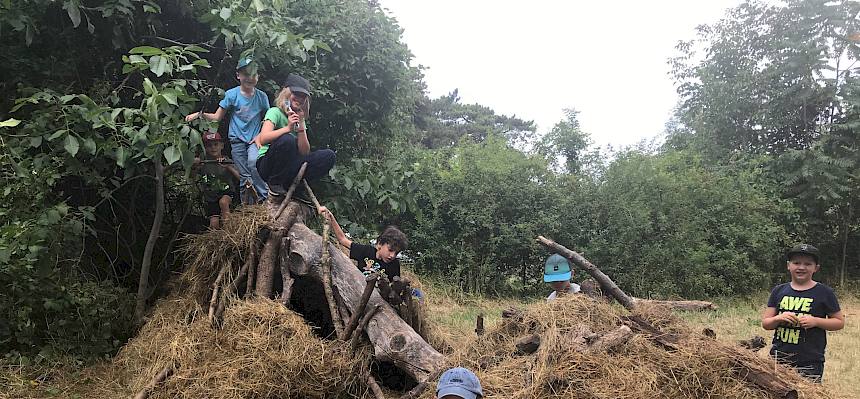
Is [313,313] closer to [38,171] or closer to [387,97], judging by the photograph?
[38,171]

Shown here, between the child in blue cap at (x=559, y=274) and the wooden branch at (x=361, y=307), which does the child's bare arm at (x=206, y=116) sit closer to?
the wooden branch at (x=361, y=307)

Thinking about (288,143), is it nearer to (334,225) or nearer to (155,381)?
(334,225)

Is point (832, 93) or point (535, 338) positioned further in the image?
point (832, 93)

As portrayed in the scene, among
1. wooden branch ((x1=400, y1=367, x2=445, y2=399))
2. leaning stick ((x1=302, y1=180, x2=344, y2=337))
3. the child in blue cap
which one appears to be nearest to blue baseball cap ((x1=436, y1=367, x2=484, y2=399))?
wooden branch ((x1=400, y1=367, x2=445, y2=399))

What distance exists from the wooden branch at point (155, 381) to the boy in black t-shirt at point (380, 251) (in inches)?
65.4

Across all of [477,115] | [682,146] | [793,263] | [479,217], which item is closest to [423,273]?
[479,217]

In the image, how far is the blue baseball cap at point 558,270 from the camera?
4.77 metres

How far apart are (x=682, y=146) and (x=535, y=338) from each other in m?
13.8

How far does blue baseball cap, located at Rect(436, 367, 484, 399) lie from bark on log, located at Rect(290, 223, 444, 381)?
1449 mm

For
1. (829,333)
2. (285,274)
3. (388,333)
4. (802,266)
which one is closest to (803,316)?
(802,266)

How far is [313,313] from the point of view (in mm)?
5086

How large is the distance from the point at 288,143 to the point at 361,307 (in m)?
1.59

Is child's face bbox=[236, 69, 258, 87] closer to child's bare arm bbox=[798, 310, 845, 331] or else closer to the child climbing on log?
the child climbing on log

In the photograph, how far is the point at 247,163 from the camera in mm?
4949
